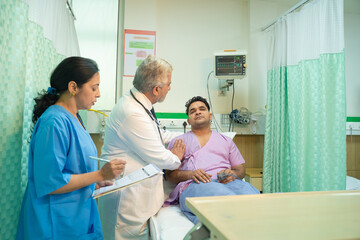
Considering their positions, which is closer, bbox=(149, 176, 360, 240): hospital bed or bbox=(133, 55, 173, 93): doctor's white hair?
bbox=(149, 176, 360, 240): hospital bed

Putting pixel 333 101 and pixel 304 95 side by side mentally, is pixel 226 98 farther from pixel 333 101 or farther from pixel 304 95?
pixel 333 101

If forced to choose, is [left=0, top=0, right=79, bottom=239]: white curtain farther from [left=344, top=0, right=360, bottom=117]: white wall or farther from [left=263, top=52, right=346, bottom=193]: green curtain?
[left=344, top=0, right=360, bottom=117]: white wall

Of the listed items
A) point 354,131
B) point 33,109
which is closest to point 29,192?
point 33,109

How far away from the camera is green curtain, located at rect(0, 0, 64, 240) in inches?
40.4

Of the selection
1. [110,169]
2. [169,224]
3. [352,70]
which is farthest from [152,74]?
[352,70]

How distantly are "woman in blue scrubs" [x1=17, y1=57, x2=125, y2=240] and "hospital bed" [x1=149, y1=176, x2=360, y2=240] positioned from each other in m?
0.32

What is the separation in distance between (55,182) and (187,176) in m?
1.00

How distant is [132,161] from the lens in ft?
4.81

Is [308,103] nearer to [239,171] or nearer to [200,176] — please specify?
[239,171]

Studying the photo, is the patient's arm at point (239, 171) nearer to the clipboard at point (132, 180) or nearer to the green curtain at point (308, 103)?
the green curtain at point (308, 103)

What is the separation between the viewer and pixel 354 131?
11.4 ft

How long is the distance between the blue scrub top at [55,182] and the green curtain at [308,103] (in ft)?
6.23

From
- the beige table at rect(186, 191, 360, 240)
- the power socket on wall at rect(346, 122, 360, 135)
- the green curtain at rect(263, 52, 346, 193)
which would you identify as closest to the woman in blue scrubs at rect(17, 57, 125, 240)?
the beige table at rect(186, 191, 360, 240)

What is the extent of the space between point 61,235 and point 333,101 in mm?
2153
